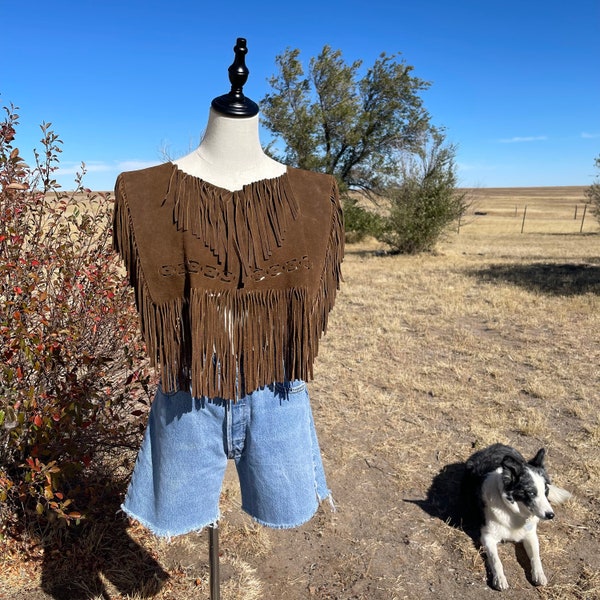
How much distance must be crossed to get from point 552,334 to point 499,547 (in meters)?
4.50

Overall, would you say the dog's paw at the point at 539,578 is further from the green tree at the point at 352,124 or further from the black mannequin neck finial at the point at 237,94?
the green tree at the point at 352,124

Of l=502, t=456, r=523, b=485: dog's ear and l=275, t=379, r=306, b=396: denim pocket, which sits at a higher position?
l=275, t=379, r=306, b=396: denim pocket

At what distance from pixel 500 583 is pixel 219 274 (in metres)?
2.21

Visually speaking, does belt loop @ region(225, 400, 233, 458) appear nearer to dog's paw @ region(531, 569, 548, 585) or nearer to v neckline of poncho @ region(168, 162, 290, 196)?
v neckline of poncho @ region(168, 162, 290, 196)

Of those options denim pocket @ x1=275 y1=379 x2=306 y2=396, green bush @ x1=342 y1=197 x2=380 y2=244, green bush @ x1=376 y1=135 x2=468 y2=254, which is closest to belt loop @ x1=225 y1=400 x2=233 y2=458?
denim pocket @ x1=275 y1=379 x2=306 y2=396

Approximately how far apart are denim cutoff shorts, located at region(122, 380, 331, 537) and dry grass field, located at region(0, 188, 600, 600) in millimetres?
1037

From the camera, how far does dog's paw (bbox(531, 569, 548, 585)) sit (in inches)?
98.3

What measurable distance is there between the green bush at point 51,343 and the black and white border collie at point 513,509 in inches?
75.0

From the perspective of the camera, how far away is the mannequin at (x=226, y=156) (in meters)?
1.38

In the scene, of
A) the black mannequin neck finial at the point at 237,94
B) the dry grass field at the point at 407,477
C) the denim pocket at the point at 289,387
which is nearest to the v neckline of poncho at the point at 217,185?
the black mannequin neck finial at the point at 237,94

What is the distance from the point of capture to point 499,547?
2789mm

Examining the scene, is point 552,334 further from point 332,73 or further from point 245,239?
point 332,73

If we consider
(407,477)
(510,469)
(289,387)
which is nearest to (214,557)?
(289,387)

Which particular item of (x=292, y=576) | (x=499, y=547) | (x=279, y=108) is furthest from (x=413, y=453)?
(x=279, y=108)
